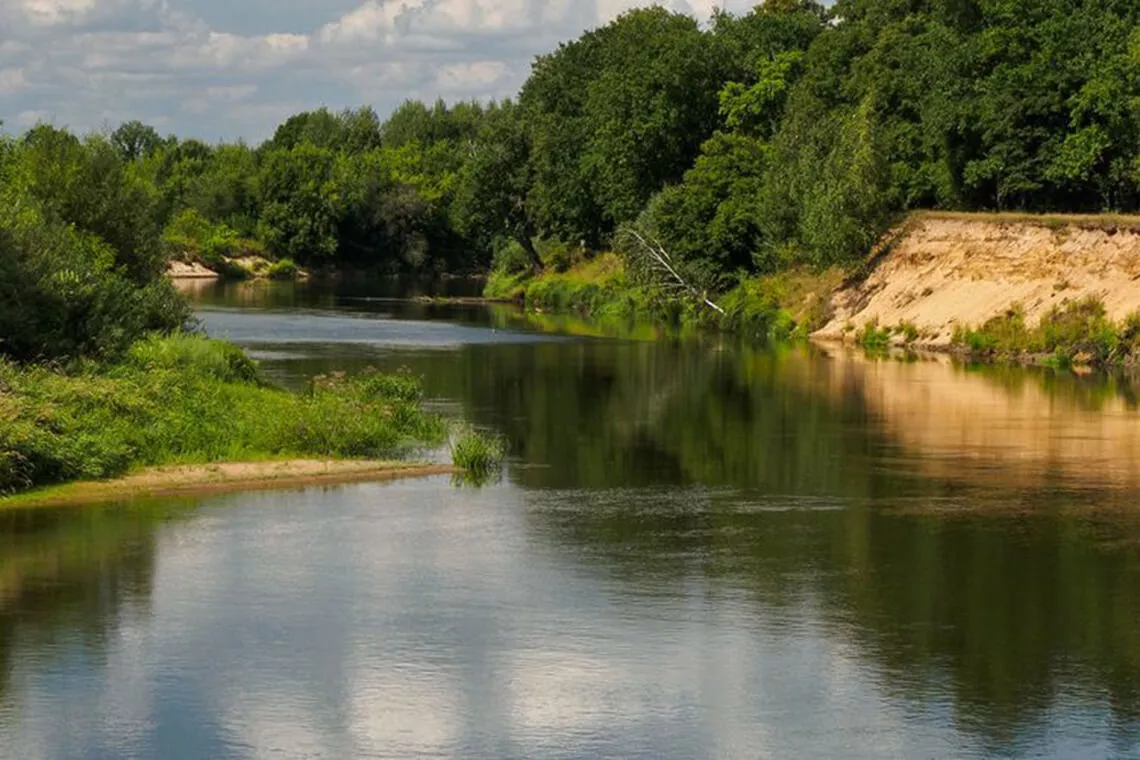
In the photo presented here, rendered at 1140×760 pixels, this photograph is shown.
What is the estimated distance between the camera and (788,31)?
392 ft

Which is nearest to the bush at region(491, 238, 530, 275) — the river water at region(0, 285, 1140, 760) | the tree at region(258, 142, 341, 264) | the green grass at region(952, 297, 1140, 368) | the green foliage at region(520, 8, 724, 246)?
the green foliage at region(520, 8, 724, 246)

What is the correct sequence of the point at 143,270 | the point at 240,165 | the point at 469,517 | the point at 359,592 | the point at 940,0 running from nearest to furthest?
the point at 359,592 < the point at 469,517 < the point at 143,270 < the point at 940,0 < the point at 240,165

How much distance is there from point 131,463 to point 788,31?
281ft

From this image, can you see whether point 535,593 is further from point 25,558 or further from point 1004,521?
point 1004,521

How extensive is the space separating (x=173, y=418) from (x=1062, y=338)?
45988 mm

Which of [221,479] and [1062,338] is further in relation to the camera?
[1062,338]

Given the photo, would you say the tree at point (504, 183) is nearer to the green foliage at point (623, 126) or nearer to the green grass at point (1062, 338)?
the green foliage at point (623, 126)

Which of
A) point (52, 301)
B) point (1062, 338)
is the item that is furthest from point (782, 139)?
point (52, 301)

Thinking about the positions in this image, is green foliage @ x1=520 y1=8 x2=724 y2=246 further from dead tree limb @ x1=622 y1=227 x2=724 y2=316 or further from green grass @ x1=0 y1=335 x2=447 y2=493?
green grass @ x1=0 y1=335 x2=447 y2=493

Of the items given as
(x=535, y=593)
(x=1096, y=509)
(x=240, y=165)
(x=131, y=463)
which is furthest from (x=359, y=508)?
(x=240, y=165)

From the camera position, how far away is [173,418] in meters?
43.4

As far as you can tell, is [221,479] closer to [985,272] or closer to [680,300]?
[985,272]

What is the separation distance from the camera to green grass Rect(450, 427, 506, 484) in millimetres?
43875

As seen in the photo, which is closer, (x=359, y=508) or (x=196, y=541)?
(x=196, y=541)
